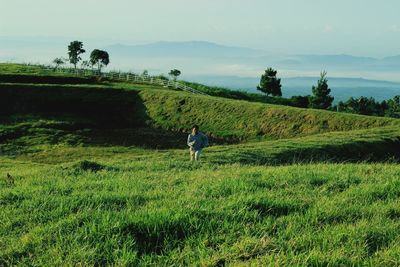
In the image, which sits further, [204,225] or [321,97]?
[321,97]

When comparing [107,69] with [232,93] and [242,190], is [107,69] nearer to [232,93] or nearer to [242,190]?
[232,93]

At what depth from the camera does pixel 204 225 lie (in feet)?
19.8

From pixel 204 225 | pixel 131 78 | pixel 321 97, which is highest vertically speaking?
pixel 131 78

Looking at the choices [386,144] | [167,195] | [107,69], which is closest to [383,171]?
[167,195]

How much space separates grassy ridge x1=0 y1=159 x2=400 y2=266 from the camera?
5141mm

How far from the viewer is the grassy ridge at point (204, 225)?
16.9ft

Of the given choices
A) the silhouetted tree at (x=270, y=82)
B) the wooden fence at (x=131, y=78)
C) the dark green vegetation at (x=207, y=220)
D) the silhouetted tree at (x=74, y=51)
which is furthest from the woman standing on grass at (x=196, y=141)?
the silhouetted tree at (x=74, y=51)

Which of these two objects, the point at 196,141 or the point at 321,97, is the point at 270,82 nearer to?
the point at 321,97

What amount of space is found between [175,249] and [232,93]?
80067 millimetres

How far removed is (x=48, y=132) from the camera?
52.8 metres

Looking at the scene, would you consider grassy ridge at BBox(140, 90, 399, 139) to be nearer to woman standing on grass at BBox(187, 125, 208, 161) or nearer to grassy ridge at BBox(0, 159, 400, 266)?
woman standing on grass at BBox(187, 125, 208, 161)

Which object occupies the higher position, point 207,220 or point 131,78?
point 131,78

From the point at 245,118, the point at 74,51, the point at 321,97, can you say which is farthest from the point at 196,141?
the point at 74,51

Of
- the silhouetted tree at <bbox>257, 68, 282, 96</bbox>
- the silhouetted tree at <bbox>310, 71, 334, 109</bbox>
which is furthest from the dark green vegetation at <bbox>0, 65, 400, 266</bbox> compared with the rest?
the silhouetted tree at <bbox>257, 68, 282, 96</bbox>
